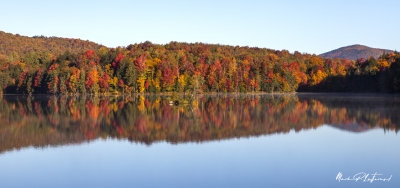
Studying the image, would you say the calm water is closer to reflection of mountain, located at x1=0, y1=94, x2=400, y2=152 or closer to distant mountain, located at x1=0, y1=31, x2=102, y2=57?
reflection of mountain, located at x1=0, y1=94, x2=400, y2=152

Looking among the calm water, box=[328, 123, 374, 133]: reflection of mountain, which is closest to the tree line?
box=[328, 123, 374, 133]: reflection of mountain

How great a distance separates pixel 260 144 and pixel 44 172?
26.3 ft

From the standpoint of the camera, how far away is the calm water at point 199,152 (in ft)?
37.5

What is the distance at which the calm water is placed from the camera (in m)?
11.4

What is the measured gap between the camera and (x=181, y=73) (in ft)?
246

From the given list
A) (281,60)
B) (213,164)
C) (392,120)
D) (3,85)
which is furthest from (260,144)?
(3,85)

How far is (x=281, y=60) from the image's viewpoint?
84.2 meters

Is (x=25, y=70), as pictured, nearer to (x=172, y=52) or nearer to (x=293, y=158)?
(x=172, y=52)

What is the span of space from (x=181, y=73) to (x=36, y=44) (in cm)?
5351
